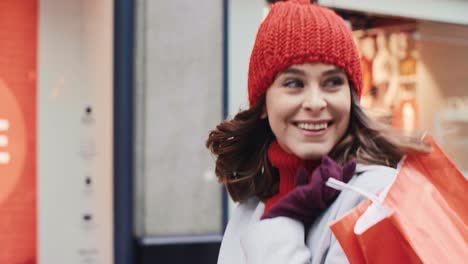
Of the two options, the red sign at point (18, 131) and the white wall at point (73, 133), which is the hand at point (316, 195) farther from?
the red sign at point (18, 131)

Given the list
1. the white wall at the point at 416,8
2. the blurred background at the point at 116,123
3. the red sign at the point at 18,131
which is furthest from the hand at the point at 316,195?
the white wall at the point at 416,8

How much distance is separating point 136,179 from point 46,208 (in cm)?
70

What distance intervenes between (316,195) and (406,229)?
345 mm

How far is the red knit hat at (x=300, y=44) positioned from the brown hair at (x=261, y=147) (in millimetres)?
88

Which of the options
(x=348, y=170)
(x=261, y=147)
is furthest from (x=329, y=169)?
(x=261, y=147)

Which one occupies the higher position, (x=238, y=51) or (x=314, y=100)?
(x=238, y=51)

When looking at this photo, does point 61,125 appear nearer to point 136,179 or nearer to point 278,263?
point 136,179

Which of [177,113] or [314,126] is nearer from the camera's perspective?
[314,126]

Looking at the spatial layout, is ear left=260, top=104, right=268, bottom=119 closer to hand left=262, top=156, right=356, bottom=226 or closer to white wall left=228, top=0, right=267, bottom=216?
hand left=262, top=156, right=356, bottom=226

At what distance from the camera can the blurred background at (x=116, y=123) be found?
500cm

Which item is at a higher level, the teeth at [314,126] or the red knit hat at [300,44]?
the red knit hat at [300,44]

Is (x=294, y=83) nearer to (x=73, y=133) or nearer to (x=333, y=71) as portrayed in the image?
(x=333, y=71)

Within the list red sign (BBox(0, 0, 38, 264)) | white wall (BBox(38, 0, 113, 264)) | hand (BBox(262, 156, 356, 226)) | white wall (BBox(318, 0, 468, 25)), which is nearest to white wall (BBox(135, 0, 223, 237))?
white wall (BBox(38, 0, 113, 264))

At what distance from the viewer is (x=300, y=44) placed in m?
2.00
